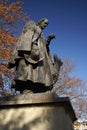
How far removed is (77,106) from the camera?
25.9m

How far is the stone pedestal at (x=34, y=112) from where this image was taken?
6.12 meters

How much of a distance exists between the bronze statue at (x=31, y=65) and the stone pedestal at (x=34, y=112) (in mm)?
446

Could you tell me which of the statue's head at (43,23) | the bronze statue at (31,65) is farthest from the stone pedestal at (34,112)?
the statue's head at (43,23)

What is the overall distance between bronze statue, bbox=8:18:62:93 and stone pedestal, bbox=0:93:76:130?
0.45m

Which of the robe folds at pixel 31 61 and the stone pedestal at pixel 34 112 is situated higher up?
the robe folds at pixel 31 61

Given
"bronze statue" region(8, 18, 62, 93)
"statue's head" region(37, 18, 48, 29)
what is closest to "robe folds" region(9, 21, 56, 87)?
"bronze statue" region(8, 18, 62, 93)

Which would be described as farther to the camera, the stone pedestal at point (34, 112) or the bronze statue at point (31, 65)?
the bronze statue at point (31, 65)

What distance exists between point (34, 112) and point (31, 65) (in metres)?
1.08

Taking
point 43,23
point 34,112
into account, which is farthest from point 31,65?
point 43,23

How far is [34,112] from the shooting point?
Answer: 6.24 m

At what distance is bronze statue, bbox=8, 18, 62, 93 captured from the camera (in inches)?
263

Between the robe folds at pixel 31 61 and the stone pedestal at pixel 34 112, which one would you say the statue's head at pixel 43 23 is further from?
the stone pedestal at pixel 34 112

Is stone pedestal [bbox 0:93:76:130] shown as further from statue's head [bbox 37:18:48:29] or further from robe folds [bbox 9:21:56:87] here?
statue's head [bbox 37:18:48:29]

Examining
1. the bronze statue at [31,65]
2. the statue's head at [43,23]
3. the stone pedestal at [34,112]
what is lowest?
the stone pedestal at [34,112]
